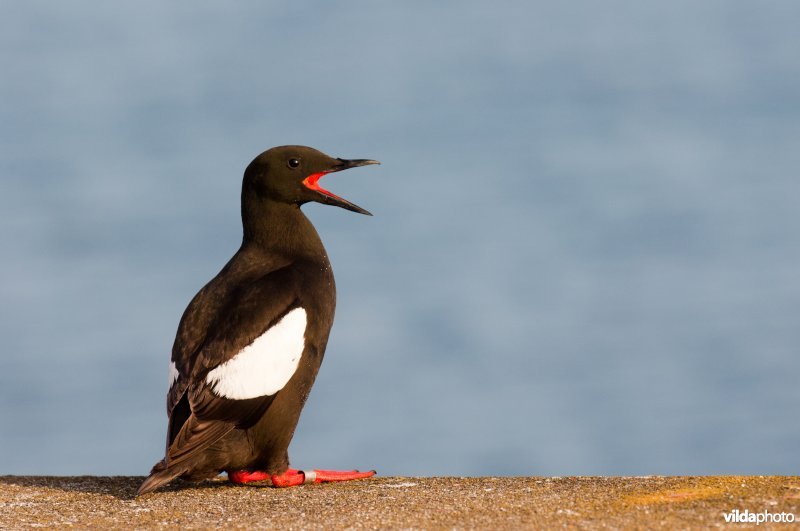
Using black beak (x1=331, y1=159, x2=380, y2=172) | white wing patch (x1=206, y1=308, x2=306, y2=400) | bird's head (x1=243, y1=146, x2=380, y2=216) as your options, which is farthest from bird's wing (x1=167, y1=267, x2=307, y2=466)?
black beak (x1=331, y1=159, x2=380, y2=172)

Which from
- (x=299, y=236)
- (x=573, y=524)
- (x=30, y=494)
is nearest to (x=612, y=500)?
(x=573, y=524)

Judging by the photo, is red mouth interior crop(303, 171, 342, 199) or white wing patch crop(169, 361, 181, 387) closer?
white wing patch crop(169, 361, 181, 387)

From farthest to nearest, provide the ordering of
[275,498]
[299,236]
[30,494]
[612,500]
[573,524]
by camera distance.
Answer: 1. [299,236]
2. [30,494]
3. [275,498]
4. [612,500]
5. [573,524]

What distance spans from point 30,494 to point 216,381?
1786mm

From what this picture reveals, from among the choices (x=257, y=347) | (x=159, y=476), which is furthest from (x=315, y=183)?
(x=159, y=476)

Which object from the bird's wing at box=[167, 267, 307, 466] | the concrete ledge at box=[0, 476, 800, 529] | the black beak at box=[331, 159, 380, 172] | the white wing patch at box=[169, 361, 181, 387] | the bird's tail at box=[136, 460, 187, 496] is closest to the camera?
the concrete ledge at box=[0, 476, 800, 529]

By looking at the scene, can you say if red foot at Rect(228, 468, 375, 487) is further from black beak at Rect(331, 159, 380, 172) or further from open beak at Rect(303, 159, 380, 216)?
black beak at Rect(331, 159, 380, 172)

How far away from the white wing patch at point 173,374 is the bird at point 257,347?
21mm

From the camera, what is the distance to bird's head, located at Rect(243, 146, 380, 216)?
958 centimetres

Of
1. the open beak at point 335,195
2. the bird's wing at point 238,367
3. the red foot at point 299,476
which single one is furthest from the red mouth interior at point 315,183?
the red foot at point 299,476

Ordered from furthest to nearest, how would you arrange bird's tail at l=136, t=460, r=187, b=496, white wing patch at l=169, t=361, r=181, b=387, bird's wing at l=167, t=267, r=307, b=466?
white wing patch at l=169, t=361, r=181, b=387, bird's wing at l=167, t=267, r=307, b=466, bird's tail at l=136, t=460, r=187, b=496

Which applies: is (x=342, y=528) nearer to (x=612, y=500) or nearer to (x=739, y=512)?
(x=612, y=500)

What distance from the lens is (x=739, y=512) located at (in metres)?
6.66

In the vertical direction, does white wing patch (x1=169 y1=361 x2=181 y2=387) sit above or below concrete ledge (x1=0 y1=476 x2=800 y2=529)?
above
